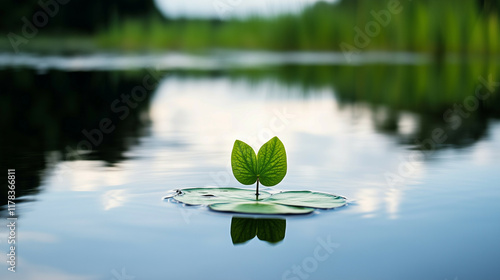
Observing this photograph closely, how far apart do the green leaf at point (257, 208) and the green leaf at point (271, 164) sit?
A: 0.56 feet

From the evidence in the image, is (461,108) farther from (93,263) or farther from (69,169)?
(93,263)

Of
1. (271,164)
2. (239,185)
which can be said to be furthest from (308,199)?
(239,185)

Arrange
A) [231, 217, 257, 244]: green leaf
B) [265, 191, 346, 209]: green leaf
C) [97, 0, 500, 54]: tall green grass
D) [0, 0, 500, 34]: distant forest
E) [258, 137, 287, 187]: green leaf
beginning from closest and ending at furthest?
[231, 217, 257, 244]: green leaf
[265, 191, 346, 209]: green leaf
[258, 137, 287, 187]: green leaf
[97, 0, 500, 54]: tall green grass
[0, 0, 500, 34]: distant forest

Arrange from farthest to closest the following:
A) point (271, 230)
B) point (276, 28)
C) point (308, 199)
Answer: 1. point (276, 28)
2. point (308, 199)
3. point (271, 230)

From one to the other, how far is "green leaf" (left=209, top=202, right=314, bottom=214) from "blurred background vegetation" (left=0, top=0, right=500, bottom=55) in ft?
55.0

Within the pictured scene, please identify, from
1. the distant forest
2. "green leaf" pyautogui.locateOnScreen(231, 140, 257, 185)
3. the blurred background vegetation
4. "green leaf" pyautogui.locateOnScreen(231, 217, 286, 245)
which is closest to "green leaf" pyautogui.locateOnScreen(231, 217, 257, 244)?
"green leaf" pyautogui.locateOnScreen(231, 217, 286, 245)

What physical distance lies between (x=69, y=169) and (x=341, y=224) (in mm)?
1679

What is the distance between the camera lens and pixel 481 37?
1923cm

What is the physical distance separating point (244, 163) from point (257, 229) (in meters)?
0.53

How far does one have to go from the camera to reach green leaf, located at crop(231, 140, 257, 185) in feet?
10.5

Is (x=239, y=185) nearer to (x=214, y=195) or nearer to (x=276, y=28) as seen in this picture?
(x=214, y=195)

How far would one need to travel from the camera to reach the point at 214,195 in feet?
10.5

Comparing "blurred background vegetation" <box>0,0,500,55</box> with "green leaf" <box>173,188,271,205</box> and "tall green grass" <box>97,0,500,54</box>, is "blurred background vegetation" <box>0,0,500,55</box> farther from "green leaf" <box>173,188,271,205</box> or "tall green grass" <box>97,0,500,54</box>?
"green leaf" <box>173,188,271,205</box>

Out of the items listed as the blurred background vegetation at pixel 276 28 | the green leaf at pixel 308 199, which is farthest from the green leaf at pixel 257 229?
the blurred background vegetation at pixel 276 28
